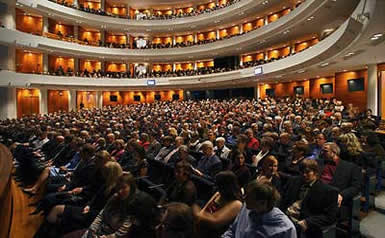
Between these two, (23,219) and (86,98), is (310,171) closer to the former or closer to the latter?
(23,219)

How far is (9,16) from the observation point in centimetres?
2058

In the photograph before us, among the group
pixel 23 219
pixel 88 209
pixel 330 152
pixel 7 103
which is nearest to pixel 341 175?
pixel 330 152

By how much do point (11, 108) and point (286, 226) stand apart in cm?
2250

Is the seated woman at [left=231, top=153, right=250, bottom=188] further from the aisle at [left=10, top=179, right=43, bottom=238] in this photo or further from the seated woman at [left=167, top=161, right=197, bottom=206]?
the aisle at [left=10, top=179, right=43, bottom=238]

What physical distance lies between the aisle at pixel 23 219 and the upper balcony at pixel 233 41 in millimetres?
14349

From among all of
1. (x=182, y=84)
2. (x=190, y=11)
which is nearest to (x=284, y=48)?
(x=182, y=84)

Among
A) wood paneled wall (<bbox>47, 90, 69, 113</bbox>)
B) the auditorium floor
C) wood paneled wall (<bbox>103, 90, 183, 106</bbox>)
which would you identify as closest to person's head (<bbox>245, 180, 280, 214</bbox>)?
the auditorium floor

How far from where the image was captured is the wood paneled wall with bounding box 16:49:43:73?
2259 centimetres

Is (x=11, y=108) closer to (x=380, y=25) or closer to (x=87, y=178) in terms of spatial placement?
(x=87, y=178)

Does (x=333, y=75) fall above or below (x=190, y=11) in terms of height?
below

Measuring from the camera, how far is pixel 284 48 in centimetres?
2519

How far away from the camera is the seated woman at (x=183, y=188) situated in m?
3.00

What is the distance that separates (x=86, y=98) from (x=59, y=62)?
4.31 metres

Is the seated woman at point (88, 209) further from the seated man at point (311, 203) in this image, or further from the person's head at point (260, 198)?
the seated man at point (311, 203)
